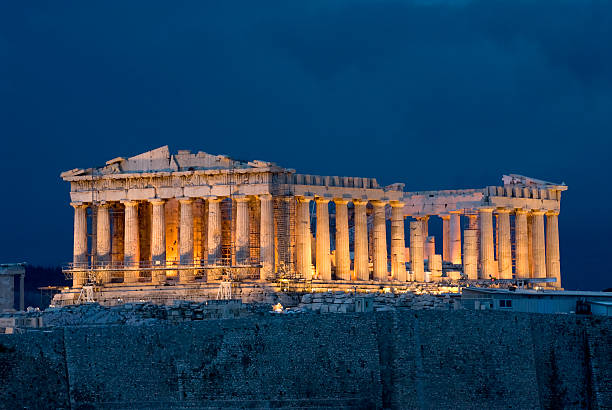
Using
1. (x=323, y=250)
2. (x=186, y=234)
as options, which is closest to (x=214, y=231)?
(x=186, y=234)

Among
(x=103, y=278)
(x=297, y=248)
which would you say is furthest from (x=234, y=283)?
(x=103, y=278)

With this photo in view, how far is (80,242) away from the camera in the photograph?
308 feet

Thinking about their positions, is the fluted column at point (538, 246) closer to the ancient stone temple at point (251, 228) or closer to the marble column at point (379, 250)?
the ancient stone temple at point (251, 228)

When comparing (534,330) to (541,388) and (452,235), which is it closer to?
(541,388)

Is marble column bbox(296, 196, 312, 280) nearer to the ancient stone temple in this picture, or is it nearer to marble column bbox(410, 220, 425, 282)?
the ancient stone temple

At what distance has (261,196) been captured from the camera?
88.2 m

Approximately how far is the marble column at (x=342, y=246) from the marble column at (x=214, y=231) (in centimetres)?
916

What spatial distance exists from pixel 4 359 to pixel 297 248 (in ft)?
109

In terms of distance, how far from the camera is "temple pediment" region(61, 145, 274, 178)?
90375 mm

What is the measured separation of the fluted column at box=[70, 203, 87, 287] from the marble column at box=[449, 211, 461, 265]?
3179 centimetres

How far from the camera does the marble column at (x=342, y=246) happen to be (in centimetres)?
9175

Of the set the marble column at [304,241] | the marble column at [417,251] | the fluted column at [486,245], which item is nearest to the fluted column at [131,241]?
the marble column at [304,241]

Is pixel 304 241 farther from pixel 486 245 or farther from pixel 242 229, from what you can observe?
pixel 486 245

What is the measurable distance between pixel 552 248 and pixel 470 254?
864 centimetres
